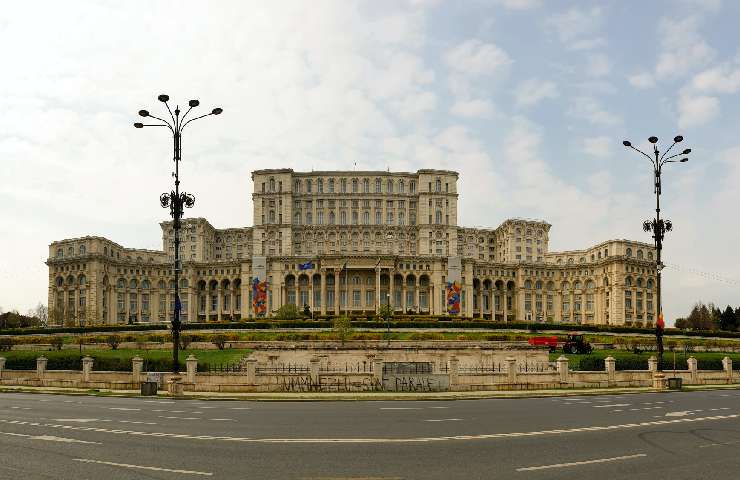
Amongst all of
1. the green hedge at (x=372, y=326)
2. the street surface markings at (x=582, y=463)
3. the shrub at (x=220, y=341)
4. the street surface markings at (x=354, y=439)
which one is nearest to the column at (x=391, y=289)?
the green hedge at (x=372, y=326)

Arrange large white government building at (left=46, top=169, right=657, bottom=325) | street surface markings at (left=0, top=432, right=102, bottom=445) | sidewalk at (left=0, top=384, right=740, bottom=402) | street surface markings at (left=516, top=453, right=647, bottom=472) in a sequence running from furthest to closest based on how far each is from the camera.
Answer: large white government building at (left=46, top=169, right=657, bottom=325) → sidewalk at (left=0, top=384, right=740, bottom=402) → street surface markings at (left=0, top=432, right=102, bottom=445) → street surface markings at (left=516, top=453, right=647, bottom=472)

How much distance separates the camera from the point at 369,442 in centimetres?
1728

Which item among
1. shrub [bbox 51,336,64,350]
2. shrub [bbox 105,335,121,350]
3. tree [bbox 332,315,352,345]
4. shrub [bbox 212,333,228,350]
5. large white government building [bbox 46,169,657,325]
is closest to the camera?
shrub [bbox 212,333,228,350]

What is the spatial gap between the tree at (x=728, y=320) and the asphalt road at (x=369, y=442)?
125 metres

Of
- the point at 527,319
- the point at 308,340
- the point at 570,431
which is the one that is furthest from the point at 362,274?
the point at 570,431

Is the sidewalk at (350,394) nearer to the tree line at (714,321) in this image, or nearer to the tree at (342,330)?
the tree at (342,330)

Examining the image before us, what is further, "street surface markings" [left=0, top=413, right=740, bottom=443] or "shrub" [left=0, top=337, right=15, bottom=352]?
"shrub" [left=0, top=337, right=15, bottom=352]

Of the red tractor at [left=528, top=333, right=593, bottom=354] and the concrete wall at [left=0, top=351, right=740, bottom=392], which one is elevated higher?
the concrete wall at [left=0, top=351, right=740, bottom=392]

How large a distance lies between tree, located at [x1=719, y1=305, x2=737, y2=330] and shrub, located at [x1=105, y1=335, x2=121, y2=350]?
117482mm

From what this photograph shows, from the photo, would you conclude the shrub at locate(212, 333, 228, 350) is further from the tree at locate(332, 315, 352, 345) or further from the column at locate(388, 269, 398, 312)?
the column at locate(388, 269, 398, 312)

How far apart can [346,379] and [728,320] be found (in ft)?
408

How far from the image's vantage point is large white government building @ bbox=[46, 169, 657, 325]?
14038 centimetres

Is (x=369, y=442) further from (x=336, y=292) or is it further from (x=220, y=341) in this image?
(x=336, y=292)

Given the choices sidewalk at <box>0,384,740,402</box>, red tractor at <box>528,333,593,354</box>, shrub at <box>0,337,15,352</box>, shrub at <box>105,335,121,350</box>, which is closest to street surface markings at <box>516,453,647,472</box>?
sidewalk at <box>0,384,740,402</box>
